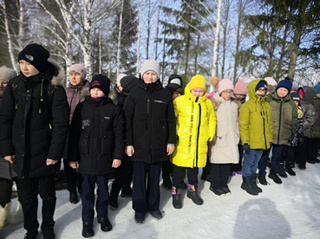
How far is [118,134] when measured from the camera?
2.48 metres

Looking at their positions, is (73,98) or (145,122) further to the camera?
(73,98)

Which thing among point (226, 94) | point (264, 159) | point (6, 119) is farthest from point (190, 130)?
Result: point (6, 119)

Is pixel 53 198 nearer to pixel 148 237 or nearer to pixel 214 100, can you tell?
pixel 148 237

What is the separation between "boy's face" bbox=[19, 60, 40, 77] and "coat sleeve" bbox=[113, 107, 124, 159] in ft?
3.11

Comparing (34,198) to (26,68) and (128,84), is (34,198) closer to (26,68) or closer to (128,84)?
(26,68)

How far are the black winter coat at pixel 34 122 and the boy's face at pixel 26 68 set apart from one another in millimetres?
50

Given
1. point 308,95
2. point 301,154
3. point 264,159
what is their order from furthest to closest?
1. point 308,95
2. point 301,154
3. point 264,159

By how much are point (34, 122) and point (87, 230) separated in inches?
54.8

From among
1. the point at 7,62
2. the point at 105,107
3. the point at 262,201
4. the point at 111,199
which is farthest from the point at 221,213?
the point at 7,62

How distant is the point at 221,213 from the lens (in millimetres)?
2996

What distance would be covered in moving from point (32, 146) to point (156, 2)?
61.0 ft

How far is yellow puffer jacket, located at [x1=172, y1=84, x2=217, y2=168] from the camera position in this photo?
3035 mm

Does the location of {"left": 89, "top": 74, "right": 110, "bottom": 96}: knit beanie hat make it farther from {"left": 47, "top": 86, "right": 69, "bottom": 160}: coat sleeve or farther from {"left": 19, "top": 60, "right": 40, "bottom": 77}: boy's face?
{"left": 19, "top": 60, "right": 40, "bottom": 77}: boy's face

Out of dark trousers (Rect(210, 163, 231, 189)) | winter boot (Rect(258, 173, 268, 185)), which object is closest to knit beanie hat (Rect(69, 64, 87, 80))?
dark trousers (Rect(210, 163, 231, 189))
